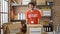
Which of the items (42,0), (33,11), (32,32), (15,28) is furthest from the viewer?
(42,0)

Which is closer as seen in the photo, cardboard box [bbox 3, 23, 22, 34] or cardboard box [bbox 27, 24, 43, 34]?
cardboard box [bbox 27, 24, 43, 34]

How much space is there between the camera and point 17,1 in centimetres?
564

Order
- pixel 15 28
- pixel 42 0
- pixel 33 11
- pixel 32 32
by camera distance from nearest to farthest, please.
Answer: pixel 32 32, pixel 15 28, pixel 33 11, pixel 42 0

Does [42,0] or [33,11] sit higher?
[42,0]

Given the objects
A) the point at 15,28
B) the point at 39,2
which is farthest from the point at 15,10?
the point at 15,28

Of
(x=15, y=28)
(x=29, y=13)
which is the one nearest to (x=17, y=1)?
(x=29, y=13)

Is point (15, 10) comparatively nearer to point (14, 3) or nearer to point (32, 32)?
point (14, 3)

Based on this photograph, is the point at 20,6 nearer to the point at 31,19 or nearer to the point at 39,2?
the point at 39,2

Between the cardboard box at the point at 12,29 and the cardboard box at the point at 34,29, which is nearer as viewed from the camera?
the cardboard box at the point at 34,29

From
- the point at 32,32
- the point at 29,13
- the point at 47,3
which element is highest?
the point at 47,3

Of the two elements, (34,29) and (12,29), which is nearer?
(34,29)

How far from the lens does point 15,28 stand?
2.63 m

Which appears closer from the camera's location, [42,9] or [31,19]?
[31,19]

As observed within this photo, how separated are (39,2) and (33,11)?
1309mm
